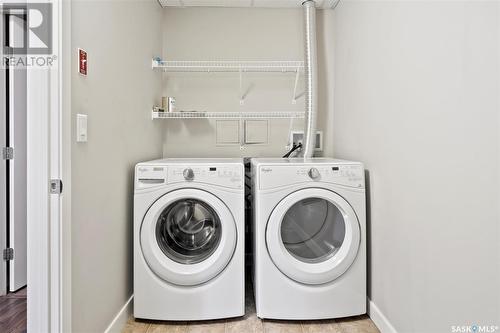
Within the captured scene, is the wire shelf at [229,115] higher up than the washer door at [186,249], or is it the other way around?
the wire shelf at [229,115]

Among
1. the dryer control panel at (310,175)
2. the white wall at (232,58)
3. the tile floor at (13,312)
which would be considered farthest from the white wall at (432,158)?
the tile floor at (13,312)

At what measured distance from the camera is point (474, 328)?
1090 mm

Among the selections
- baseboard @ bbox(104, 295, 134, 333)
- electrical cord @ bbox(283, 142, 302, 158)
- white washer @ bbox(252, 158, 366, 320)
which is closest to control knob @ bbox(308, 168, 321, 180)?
white washer @ bbox(252, 158, 366, 320)

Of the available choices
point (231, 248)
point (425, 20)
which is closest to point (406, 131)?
point (425, 20)

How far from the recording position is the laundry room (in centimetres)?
116

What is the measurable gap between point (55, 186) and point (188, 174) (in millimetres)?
725

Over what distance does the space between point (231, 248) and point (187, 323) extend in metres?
0.53

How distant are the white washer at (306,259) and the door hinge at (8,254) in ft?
5.78

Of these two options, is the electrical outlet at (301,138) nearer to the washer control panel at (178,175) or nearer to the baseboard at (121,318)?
the washer control panel at (178,175)

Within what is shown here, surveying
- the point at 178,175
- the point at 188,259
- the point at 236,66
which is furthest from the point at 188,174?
the point at 236,66

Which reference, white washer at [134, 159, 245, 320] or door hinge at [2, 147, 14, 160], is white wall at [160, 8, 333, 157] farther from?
door hinge at [2, 147, 14, 160]

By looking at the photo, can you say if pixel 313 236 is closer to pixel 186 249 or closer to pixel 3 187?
pixel 186 249

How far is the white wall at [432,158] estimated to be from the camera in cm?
103

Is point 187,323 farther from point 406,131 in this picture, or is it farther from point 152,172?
point 406,131
